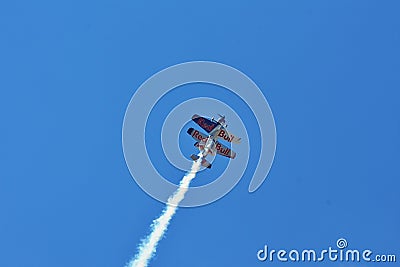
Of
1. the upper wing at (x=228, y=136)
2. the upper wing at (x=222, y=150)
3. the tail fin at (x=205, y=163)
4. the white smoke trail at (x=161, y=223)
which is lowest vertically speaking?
the white smoke trail at (x=161, y=223)

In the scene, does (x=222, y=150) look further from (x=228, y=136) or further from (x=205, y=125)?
(x=205, y=125)

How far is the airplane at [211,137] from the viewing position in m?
8.62

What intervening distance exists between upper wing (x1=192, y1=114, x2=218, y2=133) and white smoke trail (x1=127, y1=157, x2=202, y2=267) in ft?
2.45

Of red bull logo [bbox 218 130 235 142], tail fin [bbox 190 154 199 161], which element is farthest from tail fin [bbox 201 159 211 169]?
red bull logo [bbox 218 130 235 142]

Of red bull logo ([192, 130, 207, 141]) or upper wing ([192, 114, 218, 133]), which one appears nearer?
upper wing ([192, 114, 218, 133])

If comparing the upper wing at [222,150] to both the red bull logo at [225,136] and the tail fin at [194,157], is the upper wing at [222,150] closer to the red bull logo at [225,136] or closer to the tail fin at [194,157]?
A: the red bull logo at [225,136]

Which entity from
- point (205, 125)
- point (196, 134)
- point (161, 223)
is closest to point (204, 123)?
point (205, 125)

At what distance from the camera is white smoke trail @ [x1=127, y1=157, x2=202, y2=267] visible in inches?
332

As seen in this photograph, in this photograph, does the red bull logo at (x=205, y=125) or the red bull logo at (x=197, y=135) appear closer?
the red bull logo at (x=205, y=125)

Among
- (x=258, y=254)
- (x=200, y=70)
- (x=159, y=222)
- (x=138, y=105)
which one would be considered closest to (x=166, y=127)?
Answer: (x=138, y=105)

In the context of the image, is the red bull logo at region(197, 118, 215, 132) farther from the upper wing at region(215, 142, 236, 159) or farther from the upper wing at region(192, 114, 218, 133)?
the upper wing at region(215, 142, 236, 159)

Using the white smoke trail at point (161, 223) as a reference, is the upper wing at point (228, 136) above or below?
above

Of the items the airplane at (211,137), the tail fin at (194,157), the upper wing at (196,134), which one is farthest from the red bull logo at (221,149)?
the tail fin at (194,157)

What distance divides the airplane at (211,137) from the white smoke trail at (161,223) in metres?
0.35
